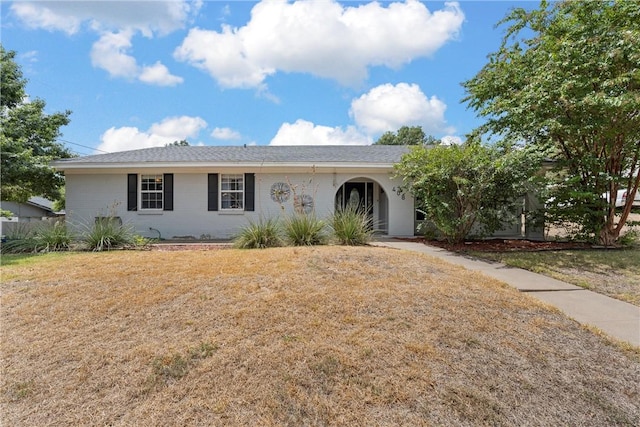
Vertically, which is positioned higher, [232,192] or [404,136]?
[404,136]

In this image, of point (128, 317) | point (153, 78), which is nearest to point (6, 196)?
point (153, 78)

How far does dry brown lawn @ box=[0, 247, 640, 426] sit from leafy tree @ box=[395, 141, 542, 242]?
205 inches

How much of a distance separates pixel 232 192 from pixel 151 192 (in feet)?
9.72

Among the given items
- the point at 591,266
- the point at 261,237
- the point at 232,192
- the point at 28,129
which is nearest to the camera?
the point at 591,266

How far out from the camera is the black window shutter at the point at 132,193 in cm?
1269

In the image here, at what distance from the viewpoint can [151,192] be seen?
42.1ft

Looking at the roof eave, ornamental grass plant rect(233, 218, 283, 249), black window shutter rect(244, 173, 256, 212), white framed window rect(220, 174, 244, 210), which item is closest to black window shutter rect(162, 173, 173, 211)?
the roof eave

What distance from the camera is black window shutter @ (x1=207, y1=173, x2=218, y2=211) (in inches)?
500

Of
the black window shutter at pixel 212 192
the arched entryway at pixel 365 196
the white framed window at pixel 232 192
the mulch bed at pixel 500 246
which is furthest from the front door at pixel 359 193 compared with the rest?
the black window shutter at pixel 212 192

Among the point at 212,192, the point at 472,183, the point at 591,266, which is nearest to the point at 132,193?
the point at 212,192

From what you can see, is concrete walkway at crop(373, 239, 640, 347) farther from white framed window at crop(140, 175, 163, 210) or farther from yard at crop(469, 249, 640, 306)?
white framed window at crop(140, 175, 163, 210)

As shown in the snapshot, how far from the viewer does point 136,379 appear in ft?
9.32

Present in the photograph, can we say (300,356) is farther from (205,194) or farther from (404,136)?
(404,136)

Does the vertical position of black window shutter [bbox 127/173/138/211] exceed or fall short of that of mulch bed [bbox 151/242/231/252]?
it exceeds it
